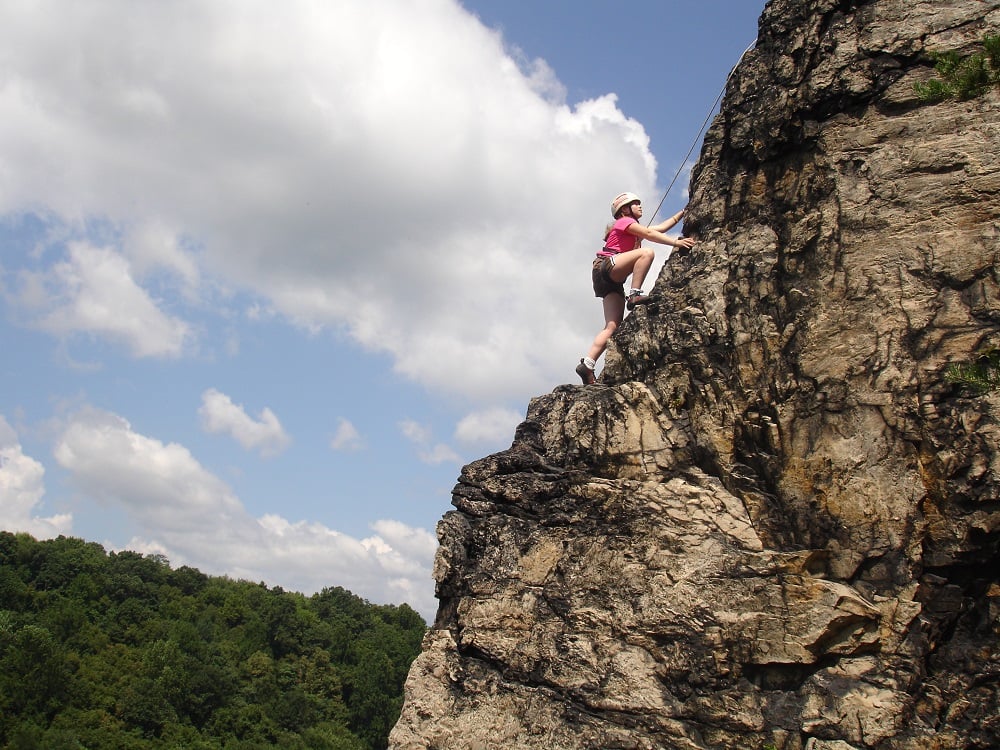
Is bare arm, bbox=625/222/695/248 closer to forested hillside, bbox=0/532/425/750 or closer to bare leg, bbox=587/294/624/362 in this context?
bare leg, bbox=587/294/624/362

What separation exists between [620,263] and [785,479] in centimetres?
400

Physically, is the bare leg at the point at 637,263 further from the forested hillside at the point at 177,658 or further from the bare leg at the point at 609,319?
the forested hillside at the point at 177,658

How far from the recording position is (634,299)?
35.9 feet

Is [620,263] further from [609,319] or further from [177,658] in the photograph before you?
[177,658]

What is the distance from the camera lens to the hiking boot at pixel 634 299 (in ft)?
34.8

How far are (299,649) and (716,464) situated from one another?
4068 inches

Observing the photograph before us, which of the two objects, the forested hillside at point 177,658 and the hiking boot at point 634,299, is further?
the forested hillside at point 177,658

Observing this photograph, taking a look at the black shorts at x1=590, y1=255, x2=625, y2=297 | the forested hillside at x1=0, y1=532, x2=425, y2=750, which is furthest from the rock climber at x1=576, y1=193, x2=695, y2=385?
the forested hillside at x1=0, y1=532, x2=425, y2=750

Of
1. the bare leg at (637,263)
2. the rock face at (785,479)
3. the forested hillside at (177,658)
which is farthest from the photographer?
the forested hillside at (177,658)

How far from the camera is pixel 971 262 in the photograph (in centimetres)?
816

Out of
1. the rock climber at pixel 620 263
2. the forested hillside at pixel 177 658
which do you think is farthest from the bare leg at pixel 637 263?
the forested hillside at pixel 177 658

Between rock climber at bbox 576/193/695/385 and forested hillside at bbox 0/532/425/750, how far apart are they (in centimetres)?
6334

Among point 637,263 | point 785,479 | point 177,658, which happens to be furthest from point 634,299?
point 177,658

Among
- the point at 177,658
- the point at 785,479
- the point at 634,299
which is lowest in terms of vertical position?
the point at 785,479
